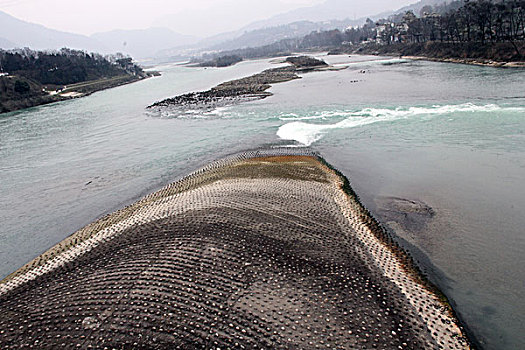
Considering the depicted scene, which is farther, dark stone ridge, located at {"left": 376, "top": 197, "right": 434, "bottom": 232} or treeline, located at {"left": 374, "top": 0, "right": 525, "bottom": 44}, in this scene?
treeline, located at {"left": 374, "top": 0, "right": 525, "bottom": 44}

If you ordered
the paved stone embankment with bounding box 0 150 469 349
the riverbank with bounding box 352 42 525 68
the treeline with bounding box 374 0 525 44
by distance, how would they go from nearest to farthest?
1. the paved stone embankment with bounding box 0 150 469 349
2. the riverbank with bounding box 352 42 525 68
3. the treeline with bounding box 374 0 525 44

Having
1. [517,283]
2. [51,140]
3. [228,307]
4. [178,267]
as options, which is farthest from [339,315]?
[51,140]

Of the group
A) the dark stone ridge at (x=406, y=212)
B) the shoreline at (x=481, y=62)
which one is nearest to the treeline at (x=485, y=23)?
the shoreline at (x=481, y=62)

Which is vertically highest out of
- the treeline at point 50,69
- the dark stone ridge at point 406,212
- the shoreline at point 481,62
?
the treeline at point 50,69

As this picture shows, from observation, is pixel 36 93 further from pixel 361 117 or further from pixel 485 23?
pixel 485 23

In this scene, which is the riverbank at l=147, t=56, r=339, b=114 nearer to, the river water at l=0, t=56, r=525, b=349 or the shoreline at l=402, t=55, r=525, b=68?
the river water at l=0, t=56, r=525, b=349

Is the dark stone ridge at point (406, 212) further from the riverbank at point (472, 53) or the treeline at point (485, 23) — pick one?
the treeline at point (485, 23)

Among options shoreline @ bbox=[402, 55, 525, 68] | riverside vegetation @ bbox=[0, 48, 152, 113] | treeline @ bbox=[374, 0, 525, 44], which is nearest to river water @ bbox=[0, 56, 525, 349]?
shoreline @ bbox=[402, 55, 525, 68]
